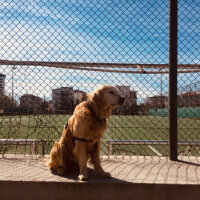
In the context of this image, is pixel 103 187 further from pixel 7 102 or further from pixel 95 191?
pixel 7 102

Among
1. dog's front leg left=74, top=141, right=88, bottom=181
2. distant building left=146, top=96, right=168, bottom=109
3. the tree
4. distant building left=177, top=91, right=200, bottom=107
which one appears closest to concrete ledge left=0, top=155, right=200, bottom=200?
dog's front leg left=74, top=141, right=88, bottom=181

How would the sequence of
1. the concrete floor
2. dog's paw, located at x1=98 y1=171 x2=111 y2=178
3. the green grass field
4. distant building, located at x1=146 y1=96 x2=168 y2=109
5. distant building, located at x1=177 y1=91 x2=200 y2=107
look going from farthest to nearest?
distant building, located at x1=177 y1=91 x2=200 y2=107 → distant building, located at x1=146 y1=96 x2=168 y2=109 → the green grass field → dog's paw, located at x1=98 y1=171 x2=111 y2=178 → the concrete floor

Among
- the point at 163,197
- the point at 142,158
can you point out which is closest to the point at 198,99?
the point at 142,158

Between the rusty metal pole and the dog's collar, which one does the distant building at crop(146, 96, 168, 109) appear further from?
the dog's collar

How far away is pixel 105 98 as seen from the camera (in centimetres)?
279

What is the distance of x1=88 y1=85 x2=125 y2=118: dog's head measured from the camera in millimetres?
2766

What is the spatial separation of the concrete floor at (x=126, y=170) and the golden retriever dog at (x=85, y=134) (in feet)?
0.43

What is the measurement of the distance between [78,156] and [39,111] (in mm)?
3551

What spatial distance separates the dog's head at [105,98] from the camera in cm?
277

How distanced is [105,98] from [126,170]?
823 millimetres

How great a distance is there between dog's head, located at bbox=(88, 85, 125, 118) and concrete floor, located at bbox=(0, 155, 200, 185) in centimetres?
70

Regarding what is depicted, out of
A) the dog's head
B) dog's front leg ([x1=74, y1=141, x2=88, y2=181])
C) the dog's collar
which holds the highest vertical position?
the dog's head

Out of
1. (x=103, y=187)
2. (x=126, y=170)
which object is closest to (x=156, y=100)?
(x=126, y=170)

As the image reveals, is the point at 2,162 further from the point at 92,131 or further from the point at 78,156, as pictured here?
the point at 92,131
